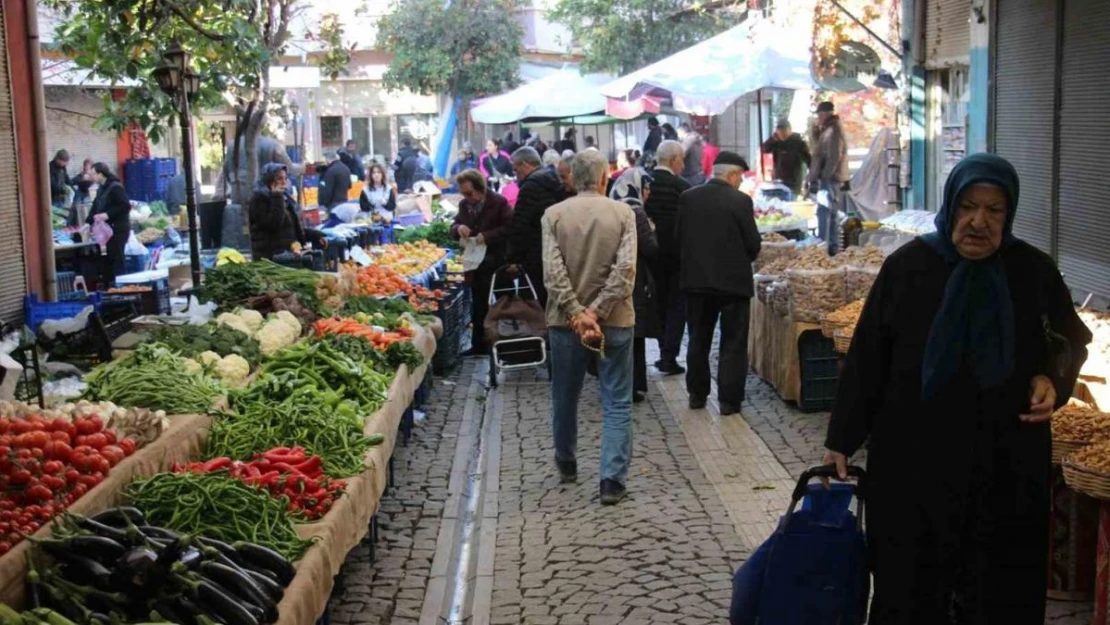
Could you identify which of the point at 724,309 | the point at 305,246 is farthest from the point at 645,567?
the point at 305,246

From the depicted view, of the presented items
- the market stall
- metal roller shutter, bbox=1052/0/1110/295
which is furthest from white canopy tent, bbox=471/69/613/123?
the market stall

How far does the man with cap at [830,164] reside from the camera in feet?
63.5

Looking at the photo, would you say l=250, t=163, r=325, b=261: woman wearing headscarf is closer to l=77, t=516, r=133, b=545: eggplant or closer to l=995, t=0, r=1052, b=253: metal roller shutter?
l=995, t=0, r=1052, b=253: metal roller shutter

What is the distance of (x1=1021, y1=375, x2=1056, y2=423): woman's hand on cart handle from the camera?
14.9 ft

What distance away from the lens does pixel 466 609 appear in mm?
7434

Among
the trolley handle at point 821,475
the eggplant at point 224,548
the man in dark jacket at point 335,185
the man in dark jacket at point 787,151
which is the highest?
the man in dark jacket at point 787,151

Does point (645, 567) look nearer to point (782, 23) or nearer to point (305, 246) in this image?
point (305, 246)

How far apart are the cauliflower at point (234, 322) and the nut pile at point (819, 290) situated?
13.8ft

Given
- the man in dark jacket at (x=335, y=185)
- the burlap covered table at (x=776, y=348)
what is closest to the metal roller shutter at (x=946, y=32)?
the burlap covered table at (x=776, y=348)

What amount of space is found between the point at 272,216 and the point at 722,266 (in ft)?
21.0

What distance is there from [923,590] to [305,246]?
42.2ft

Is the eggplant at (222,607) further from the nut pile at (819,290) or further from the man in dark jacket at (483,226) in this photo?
the man in dark jacket at (483,226)

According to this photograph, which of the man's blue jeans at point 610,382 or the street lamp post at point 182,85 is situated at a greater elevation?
the street lamp post at point 182,85

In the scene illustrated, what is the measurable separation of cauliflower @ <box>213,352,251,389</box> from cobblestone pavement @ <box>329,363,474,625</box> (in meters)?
1.28
